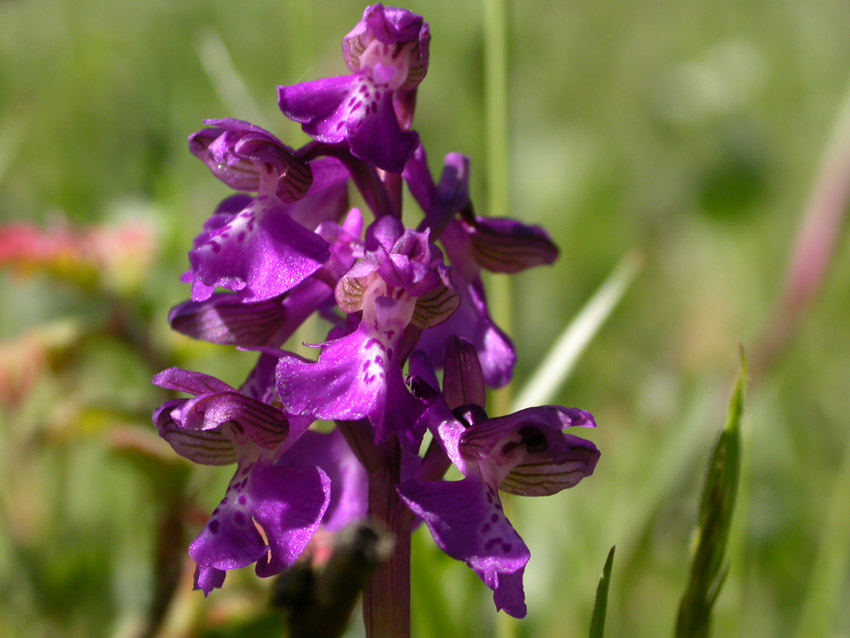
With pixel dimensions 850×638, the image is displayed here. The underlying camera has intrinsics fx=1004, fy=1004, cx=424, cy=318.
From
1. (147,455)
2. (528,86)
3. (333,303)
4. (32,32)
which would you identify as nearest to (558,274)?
(528,86)

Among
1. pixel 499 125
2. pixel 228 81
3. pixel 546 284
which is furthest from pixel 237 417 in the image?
pixel 546 284

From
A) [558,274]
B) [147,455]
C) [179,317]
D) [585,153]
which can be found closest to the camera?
[179,317]

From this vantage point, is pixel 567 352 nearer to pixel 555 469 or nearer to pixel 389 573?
pixel 555 469

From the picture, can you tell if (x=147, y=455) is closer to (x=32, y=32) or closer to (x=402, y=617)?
(x=402, y=617)

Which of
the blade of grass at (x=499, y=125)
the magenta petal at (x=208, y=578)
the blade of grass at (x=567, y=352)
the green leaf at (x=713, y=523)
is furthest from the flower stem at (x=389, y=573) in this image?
the blade of grass at (x=499, y=125)

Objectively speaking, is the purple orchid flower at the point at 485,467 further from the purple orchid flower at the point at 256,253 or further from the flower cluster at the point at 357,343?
the purple orchid flower at the point at 256,253

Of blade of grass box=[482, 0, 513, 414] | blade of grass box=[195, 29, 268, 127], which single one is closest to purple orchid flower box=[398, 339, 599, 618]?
blade of grass box=[482, 0, 513, 414]
